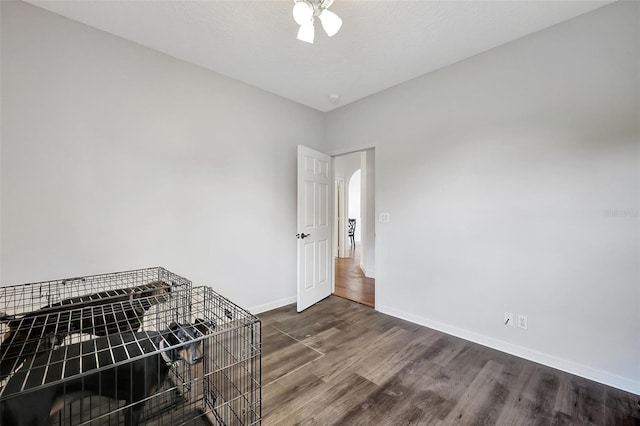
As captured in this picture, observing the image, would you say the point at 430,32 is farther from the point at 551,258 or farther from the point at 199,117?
the point at 199,117

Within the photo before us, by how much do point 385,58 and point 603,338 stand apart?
2.85m

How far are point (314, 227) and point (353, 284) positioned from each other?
1.49 meters

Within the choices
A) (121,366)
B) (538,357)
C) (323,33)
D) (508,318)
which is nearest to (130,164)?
(121,366)

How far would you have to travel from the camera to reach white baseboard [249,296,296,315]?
10.5 feet

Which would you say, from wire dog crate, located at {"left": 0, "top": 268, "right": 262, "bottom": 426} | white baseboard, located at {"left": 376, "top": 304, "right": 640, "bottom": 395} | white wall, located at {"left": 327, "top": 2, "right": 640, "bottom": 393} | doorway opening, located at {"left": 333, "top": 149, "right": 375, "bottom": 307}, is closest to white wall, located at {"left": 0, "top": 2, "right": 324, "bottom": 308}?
wire dog crate, located at {"left": 0, "top": 268, "right": 262, "bottom": 426}

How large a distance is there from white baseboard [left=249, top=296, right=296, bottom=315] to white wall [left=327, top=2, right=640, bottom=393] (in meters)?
1.35

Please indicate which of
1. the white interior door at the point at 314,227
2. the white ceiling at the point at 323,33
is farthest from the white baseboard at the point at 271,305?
the white ceiling at the point at 323,33

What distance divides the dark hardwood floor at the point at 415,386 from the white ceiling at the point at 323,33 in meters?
2.69

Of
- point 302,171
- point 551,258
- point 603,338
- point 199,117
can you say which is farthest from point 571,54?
point 199,117

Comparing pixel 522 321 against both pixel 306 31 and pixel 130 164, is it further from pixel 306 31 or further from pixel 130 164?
pixel 130 164

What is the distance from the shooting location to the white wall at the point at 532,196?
191 centimetres

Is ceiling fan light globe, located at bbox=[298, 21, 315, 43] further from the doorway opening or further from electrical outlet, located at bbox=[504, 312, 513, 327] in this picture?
electrical outlet, located at bbox=[504, 312, 513, 327]

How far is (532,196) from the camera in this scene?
226 centimetres

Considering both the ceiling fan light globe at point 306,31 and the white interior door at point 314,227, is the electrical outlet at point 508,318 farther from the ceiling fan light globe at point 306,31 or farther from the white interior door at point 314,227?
the ceiling fan light globe at point 306,31
